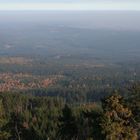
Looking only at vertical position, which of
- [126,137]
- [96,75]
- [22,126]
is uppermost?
[126,137]

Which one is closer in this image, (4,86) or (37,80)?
(4,86)

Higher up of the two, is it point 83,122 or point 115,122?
point 115,122

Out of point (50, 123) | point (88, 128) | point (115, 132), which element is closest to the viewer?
point (115, 132)

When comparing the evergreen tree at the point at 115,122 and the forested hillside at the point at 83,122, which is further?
the forested hillside at the point at 83,122

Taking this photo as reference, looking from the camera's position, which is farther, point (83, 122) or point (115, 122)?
point (83, 122)

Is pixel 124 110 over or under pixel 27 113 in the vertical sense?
over

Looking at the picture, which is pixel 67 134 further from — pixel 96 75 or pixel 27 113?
pixel 96 75

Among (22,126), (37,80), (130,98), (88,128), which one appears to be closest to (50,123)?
→ (22,126)

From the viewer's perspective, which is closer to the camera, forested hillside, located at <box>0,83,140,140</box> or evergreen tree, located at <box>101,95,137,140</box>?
evergreen tree, located at <box>101,95,137,140</box>

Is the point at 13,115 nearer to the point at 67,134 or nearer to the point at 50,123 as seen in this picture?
the point at 50,123

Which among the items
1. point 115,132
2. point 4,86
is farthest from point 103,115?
point 4,86

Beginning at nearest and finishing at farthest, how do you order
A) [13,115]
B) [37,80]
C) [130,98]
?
[130,98] → [13,115] → [37,80]
